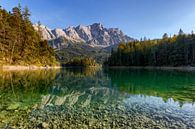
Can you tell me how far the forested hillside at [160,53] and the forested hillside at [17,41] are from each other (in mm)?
63886

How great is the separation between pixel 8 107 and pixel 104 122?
8.87m

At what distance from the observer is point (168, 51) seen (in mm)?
137000

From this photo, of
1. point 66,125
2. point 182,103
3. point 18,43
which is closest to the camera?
point 66,125

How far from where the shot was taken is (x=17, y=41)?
102 metres

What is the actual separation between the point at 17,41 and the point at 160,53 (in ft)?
290

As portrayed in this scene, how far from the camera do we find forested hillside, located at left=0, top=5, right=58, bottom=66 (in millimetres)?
90438

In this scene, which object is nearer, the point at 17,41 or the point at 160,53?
the point at 17,41

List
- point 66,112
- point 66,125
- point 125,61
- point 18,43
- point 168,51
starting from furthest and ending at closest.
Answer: point 125,61 → point 168,51 → point 18,43 → point 66,112 → point 66,125

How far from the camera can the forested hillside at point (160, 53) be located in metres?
127

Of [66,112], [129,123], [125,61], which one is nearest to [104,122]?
[129,123]

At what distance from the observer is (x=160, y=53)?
14288cm

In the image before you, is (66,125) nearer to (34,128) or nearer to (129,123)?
(34,128)

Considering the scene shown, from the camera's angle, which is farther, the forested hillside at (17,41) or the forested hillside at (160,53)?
the forested hillside at (160,53)

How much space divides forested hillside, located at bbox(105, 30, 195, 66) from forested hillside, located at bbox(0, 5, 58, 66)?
63.9 meters
